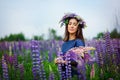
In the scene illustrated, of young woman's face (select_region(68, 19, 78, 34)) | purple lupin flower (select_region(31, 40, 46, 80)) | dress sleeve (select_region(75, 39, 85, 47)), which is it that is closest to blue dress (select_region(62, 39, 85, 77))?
dress sleeve (select_region(75, 39, 85, 47))

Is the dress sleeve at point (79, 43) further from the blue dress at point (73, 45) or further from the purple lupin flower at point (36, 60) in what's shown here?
the purple lupin flower at point (36, 60)

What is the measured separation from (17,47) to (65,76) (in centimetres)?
602

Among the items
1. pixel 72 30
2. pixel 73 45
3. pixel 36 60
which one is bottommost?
pixel 36 60

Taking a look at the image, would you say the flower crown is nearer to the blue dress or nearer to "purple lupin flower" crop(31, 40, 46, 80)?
the blue dress

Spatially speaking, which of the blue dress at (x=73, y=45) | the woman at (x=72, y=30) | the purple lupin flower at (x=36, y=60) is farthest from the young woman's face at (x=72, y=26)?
the purple lupin flower at (x=36, y=60)

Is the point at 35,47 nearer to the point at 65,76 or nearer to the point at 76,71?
the point at 65,76

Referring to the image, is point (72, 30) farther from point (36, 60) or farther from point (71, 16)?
point (36, 60)

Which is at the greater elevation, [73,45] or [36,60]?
[73,45]

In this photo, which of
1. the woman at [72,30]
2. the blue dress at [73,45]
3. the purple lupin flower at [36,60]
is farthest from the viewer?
the woman at [72,30]

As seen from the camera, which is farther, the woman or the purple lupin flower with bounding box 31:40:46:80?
the woman

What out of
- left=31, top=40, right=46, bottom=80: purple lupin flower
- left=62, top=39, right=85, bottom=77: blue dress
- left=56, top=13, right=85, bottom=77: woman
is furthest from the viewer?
left=56, top=13, right=85, bottom=77: woman

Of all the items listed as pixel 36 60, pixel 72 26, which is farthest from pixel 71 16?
pixel 36 60

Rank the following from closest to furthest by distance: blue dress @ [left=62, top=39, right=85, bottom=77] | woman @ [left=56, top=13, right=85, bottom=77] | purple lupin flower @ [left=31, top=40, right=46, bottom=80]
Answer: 1. purple lupin flower @ [left=31, top=40, right=46, bottom=80]
2. blue dress @ [left=62, top=39, right=85, bottom=77]
3. woman @ [left=56, top=13, right=85, bottom=77]

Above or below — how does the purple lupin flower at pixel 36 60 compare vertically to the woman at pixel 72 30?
below
